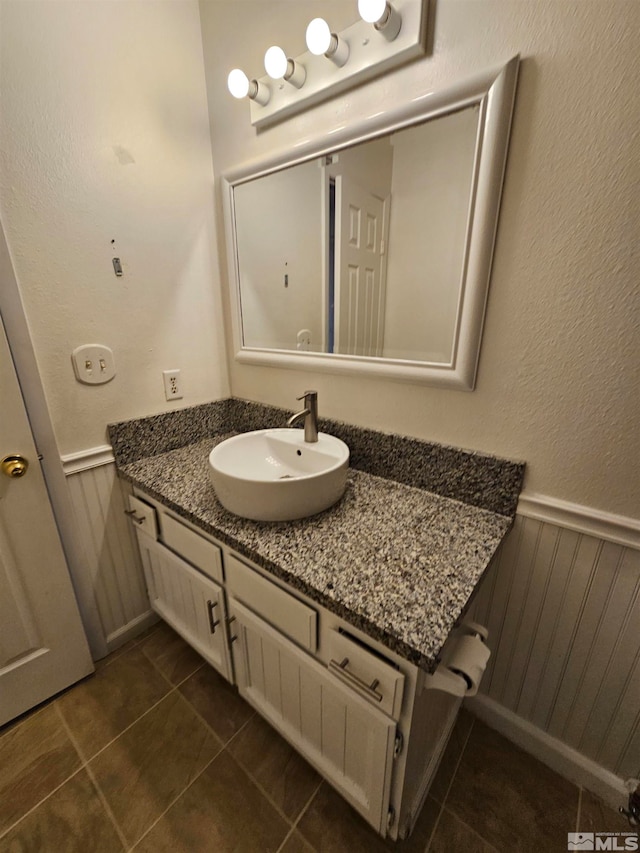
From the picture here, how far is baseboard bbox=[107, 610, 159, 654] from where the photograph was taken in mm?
1293

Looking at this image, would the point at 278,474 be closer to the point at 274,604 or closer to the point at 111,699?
the point at 274,604

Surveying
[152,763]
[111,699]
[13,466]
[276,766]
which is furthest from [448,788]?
[13,466]

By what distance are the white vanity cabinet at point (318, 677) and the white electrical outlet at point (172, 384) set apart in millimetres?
364

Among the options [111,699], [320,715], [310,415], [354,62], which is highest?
[354,62]

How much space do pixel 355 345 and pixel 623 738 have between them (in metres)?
1.22

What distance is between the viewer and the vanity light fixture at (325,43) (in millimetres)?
771

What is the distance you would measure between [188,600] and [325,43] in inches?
59.7

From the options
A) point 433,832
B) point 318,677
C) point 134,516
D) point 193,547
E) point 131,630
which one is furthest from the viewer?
point 131,630

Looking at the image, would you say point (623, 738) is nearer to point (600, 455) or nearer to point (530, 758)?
point (530, 758)

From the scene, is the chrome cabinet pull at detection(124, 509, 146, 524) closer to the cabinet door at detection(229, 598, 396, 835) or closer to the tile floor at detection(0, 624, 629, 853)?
the cabinet door at detection(229, 598, 396, 835)

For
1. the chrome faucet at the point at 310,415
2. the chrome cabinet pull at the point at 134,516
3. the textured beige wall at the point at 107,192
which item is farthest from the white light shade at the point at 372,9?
the chrome cabinet pull at the point at 134,516

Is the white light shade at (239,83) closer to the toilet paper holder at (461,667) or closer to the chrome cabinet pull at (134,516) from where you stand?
the chrome cabinet pull at (134,516)

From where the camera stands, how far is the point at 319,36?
78cm

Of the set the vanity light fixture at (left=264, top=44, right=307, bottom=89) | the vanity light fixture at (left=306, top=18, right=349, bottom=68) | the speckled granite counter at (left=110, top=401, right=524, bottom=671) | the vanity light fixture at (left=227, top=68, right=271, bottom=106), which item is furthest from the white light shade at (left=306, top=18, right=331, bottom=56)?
the speckled granite counter at (left=110, top=401, right=524, bottom=671)
